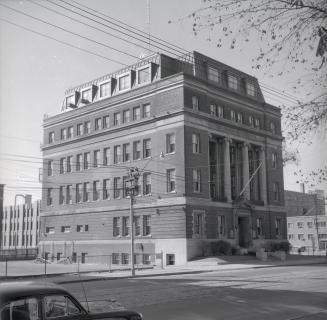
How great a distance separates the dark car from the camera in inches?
257

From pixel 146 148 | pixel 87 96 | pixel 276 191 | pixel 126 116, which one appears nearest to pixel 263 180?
pixel 276 191

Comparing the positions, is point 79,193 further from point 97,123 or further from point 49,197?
point 97,123

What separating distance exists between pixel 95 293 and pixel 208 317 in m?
7.84

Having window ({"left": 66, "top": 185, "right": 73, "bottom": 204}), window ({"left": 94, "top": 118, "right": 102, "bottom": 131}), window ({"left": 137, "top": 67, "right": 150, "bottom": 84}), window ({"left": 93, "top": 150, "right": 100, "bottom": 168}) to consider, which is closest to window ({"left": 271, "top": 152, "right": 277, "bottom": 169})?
window ({"left": 137, "top": 67, "right": 150, "bottom": 84})

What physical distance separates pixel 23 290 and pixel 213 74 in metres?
47.3

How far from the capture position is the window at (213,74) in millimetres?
51375

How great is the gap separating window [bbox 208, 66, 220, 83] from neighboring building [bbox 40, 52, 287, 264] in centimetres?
11

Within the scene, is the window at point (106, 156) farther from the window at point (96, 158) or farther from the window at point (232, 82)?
the window at point (232, 82)

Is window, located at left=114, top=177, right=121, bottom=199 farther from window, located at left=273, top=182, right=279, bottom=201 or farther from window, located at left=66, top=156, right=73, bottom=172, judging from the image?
window, located at left=273, top=182, right=279, bottom=201

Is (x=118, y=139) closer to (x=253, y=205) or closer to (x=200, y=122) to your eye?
(x=200, y=122)

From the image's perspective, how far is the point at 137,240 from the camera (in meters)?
47.6

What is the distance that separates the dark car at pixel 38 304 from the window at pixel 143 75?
146ft

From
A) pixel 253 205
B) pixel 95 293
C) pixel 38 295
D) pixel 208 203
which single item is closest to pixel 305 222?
pixel 253 205

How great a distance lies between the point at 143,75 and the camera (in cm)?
5144
